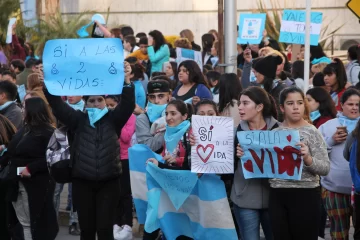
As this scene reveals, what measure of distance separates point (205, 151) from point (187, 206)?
83cm

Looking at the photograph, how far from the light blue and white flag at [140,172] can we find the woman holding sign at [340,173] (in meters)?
1.79

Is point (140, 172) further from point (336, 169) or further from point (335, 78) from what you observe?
point (335, 78)

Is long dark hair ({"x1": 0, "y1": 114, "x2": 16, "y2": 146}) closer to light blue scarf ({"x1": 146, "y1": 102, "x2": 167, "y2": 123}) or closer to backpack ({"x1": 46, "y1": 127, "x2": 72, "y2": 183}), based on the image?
backpack ({"x1": 46, "y1": 127, "x2": 72, "y2": 183})

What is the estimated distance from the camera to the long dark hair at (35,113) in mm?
9719

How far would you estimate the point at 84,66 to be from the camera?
29.3ft

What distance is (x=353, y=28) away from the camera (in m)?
25.7

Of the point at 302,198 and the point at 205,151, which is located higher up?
the point at 205,151

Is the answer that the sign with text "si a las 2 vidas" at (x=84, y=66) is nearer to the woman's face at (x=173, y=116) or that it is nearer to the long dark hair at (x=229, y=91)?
the woman's face at (x=173, y=116)

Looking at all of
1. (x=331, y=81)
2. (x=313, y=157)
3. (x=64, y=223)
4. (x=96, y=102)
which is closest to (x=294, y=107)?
(x=313, y=157)

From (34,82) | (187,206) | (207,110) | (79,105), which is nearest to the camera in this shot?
(187,206)

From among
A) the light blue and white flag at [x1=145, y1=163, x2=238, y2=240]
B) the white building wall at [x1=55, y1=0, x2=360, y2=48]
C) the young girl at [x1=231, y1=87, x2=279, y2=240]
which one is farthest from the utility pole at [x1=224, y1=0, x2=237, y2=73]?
the white building wall at [x1=55, y1=0, x2=360, y2=48]

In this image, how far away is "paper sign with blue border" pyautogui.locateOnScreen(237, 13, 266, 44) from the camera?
16047 mm

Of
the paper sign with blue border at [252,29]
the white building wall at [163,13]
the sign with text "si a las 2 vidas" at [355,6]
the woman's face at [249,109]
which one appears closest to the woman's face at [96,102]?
the woman's face at [249,109]

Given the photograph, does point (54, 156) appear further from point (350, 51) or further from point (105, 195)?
point (350, 51)
